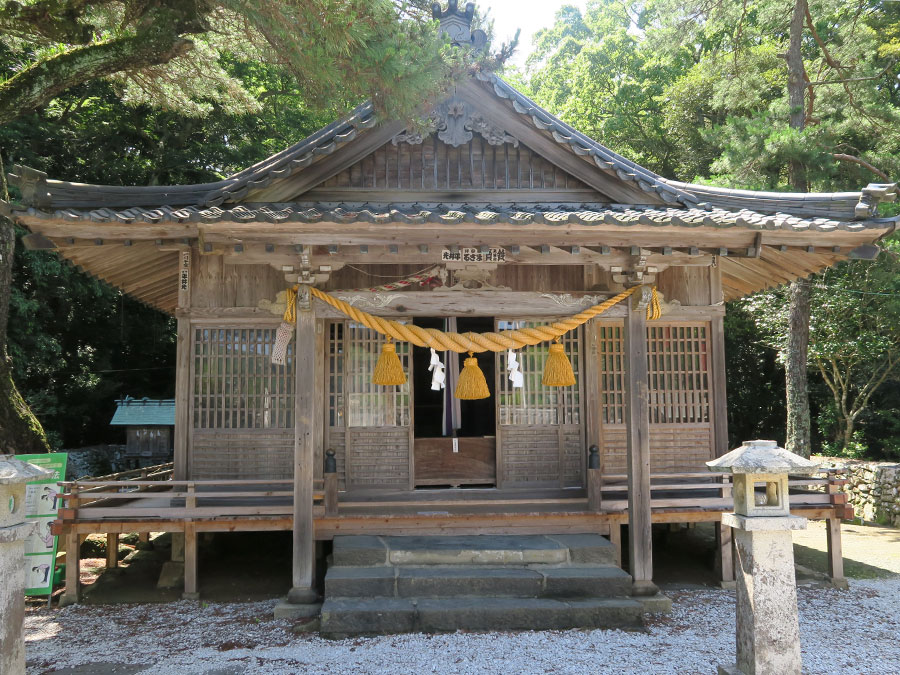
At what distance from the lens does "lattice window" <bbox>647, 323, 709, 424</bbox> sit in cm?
889

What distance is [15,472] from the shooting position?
13.8 feet

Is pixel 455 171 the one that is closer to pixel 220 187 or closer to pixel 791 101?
pixel 220 187

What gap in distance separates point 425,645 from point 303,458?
226 centimetres

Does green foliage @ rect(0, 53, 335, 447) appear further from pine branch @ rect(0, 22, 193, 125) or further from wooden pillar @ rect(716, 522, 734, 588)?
wooden pillar @ rect(716, 522, 734, 588)

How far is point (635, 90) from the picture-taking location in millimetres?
24500

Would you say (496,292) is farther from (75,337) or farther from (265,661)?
(75,337)

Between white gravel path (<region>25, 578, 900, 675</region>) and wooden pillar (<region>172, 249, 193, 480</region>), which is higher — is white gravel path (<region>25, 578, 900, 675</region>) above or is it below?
below

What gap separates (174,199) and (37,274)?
9792 mm

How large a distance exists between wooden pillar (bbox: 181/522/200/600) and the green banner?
1.40 metres

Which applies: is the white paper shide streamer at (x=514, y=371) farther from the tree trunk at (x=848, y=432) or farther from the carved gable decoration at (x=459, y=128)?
the tree trunk at (x=848, y=432)

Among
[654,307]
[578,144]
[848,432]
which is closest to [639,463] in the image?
[654,307]

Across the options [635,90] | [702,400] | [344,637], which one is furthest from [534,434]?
[635,90]

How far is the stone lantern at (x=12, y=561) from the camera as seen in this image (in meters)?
4.16

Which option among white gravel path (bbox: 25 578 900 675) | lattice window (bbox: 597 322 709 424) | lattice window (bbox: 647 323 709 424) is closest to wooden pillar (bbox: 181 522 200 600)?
white gravel path (bbox: 25 578 900 675)
